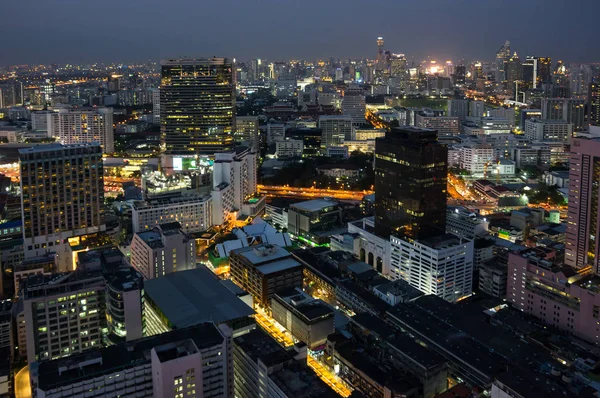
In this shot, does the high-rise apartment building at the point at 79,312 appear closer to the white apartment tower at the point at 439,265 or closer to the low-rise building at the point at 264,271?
the low-rise building at the point at 264,271

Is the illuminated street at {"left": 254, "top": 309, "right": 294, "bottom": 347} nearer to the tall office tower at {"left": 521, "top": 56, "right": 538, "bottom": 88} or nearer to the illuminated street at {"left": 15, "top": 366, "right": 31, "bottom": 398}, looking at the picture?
the illuminated street at {"left": 15, "top": 366, "right": 31, "bottom": 398}

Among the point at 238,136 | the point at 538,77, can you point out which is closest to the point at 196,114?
the point at 238,136

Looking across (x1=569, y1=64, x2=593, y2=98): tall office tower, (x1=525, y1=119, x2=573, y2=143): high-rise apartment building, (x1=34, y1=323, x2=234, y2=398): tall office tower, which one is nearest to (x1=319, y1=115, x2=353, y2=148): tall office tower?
(x1=525, y1=119, x2=573, y2=143): high-rise apartment building

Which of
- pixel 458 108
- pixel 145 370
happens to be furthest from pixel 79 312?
pixel 458 108

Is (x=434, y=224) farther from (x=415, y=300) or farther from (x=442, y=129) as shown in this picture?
(x=442, y=129)

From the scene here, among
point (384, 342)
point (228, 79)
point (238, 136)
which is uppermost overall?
point (228, 79)
